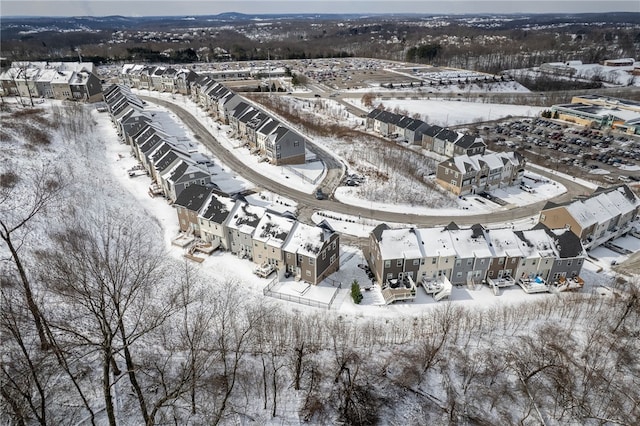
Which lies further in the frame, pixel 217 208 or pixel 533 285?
pixel 217 208

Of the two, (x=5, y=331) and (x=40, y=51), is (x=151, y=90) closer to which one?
(x=5, y=331)

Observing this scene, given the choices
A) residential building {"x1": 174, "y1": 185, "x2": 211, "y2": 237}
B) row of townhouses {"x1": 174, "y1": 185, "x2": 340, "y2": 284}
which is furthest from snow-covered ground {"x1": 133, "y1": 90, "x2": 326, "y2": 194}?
row of townhouses {"x1": 174, "y1": 185, "x2": 340, "y2": 284}

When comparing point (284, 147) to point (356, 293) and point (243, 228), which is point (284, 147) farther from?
point (356, 293)

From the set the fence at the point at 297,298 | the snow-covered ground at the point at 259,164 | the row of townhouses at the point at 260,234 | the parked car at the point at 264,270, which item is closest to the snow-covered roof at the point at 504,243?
the row of townhouses at the point at 260,234

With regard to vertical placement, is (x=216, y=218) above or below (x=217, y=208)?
below

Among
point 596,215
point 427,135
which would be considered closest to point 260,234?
point 596,215

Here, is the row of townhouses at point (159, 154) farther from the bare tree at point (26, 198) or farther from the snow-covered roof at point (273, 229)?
the snow-covered roof at point (273, 229)

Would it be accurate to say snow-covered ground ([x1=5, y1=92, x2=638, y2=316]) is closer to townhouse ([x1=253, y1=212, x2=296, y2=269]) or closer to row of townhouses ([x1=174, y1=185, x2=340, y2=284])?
row of townhouses ([x1=174, y1=185, x2=340, y2=284])
